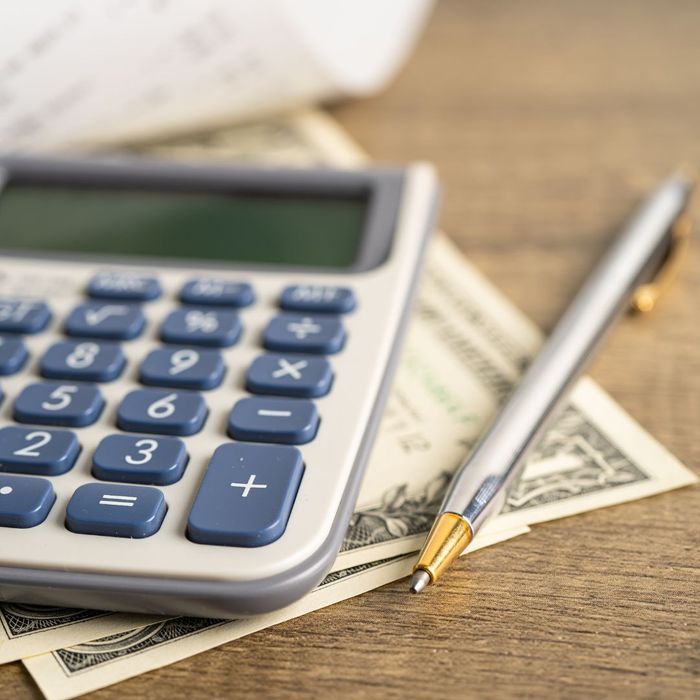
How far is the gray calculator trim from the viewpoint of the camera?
49 centimetres

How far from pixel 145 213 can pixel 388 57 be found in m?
0.27

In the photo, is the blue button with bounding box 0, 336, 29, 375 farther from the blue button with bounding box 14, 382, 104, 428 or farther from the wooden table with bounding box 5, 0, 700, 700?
the wooden table with bounding box 5, 0, 700, 700

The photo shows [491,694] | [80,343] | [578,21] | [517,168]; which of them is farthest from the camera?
[578,21]

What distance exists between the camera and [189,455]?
37cm

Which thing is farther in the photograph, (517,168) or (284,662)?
(517,168)

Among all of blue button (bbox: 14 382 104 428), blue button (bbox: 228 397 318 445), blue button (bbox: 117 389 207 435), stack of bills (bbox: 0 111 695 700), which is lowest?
stack of bills (bbox: 0 111 695 700)

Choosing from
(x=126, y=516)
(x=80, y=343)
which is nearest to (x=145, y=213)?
(x=80, y=343)

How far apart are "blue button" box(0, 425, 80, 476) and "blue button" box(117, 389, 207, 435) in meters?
0.02

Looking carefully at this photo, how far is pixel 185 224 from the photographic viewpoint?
50cm

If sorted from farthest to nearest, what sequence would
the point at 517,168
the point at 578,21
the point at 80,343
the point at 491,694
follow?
the point at 578,21 < the point at 517,168 < the point at 80,343 < the point at 491,694

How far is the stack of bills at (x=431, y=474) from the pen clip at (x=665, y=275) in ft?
0.18

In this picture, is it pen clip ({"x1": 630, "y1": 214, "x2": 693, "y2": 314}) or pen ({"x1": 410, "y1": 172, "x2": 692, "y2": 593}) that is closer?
pen ({"x1": 410, "y1": 172, "x2": 692, "y2": 593})

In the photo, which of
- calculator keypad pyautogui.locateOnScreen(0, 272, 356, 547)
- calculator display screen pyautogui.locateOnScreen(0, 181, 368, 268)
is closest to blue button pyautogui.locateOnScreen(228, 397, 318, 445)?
calculator keypad pyautogui.locateOnScreen(0, 272, 356, 547)

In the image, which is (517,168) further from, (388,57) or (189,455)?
(189,455)
